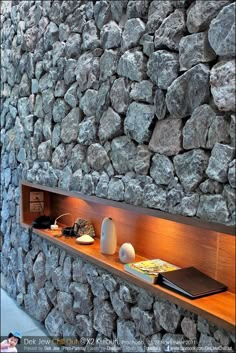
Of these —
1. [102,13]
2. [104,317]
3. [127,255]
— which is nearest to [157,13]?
[102,13]

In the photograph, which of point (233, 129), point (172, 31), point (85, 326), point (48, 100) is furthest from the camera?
point (48, 100)

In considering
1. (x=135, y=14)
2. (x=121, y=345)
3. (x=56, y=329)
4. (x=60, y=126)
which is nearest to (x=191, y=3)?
(x=135, y=14)

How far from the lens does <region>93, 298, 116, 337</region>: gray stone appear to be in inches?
79.0

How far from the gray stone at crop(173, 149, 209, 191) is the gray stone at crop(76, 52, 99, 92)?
2.80 feet

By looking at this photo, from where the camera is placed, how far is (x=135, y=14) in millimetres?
1805

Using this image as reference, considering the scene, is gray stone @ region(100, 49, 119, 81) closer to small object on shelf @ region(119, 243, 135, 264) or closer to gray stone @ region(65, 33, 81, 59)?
gray stone @ region(65, 33, 81, 59)

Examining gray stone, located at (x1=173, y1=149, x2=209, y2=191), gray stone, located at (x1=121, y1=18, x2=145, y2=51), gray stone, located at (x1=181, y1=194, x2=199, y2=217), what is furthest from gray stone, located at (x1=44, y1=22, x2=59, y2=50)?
gray stone, located at (x1=181, y1=194, x2=199, y2=217)

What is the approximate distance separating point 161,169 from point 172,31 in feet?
2.01

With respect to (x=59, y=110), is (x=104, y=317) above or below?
below

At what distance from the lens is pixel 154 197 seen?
5.52 ft

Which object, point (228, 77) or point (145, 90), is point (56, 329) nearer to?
point (145, 90)

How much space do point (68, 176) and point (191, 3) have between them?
4.18 feet

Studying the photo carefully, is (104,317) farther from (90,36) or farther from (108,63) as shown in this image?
(90,36)

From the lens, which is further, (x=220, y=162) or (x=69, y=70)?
(x=69, y=70)
